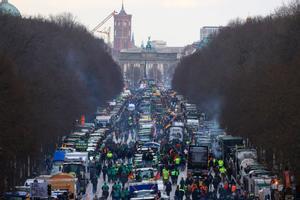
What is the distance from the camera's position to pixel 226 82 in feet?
266

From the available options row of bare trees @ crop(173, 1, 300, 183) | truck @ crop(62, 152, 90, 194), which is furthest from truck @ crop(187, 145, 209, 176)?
truck @ crop(62, 152, 90, 194)

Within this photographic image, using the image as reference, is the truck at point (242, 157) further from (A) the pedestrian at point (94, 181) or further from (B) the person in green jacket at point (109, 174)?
(A) the pedestrian at point (94, 181)

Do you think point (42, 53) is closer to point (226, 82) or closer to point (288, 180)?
point (226, 82)

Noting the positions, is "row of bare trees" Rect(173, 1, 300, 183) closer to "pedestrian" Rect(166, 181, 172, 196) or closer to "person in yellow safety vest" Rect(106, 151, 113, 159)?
"pedestrian" Rect(166, 181, 172, 196)

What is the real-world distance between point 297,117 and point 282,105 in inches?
215

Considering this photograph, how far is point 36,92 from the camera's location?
186 feet

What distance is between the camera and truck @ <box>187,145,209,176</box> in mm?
48094

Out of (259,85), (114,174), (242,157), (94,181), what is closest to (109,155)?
(242,157)

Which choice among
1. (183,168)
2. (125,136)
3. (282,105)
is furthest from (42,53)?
(282,105)

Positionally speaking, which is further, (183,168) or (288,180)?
(183,168)

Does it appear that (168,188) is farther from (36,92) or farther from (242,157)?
(36,92)

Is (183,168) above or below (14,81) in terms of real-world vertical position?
below

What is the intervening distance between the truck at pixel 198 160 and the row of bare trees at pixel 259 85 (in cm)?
214

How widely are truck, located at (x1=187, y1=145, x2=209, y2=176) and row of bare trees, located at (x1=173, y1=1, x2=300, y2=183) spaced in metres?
2.14
